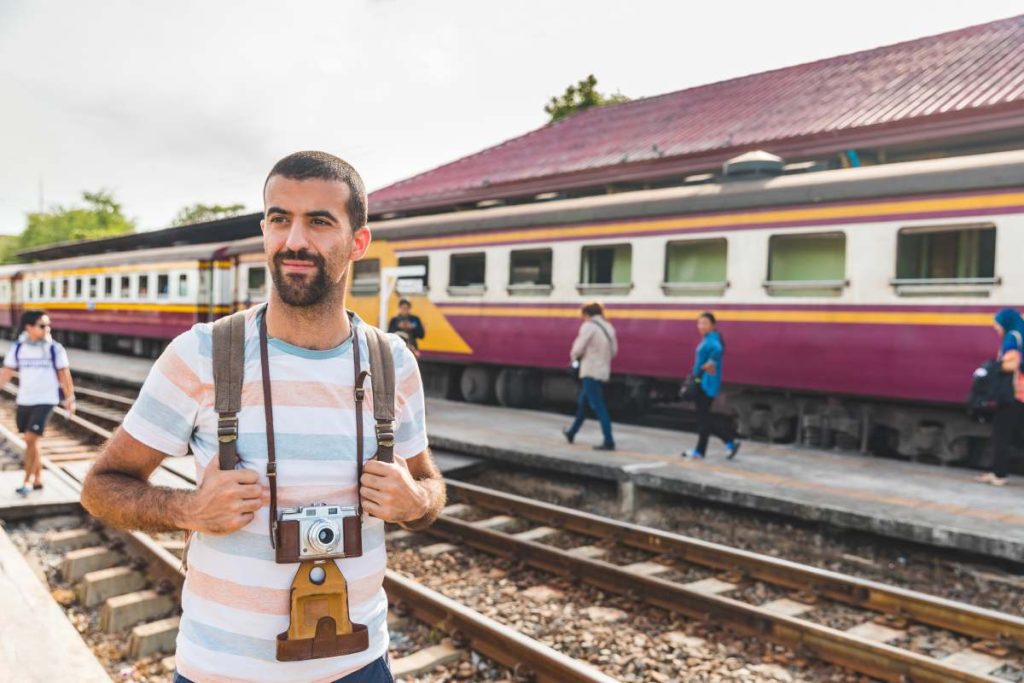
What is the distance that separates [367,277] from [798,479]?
1008 cm

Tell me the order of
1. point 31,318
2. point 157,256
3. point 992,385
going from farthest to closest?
point 157,256 < point 992,385 < point 31,318

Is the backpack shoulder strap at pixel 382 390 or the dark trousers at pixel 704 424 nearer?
the backpack shoulder strap at pixel 382 390

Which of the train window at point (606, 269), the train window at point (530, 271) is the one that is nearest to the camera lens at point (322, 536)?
the train window at point (606, 269)

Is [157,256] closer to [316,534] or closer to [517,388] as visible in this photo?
[517,388]

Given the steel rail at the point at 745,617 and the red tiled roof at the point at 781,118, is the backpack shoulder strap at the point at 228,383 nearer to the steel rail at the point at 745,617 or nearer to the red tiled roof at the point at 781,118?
the steel rail at the point at 745,617

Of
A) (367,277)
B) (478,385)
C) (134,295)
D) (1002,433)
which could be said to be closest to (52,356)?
(478,385)

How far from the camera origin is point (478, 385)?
15039 mm

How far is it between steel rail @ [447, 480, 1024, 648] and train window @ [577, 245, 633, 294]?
4.78 metres

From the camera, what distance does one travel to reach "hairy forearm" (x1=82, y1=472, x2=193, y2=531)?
5.94 feet

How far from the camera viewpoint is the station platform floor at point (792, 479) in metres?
6.85

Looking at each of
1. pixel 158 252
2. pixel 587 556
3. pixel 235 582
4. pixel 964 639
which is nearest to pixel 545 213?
pixel 587 556

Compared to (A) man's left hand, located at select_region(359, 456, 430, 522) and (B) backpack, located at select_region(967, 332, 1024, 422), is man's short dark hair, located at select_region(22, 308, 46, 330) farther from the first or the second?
(B) backpack, located at select_region(967, 332, 1024, 422)

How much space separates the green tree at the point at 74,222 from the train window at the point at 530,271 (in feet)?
216

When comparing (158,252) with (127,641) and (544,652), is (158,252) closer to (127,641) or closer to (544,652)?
(127,641)
